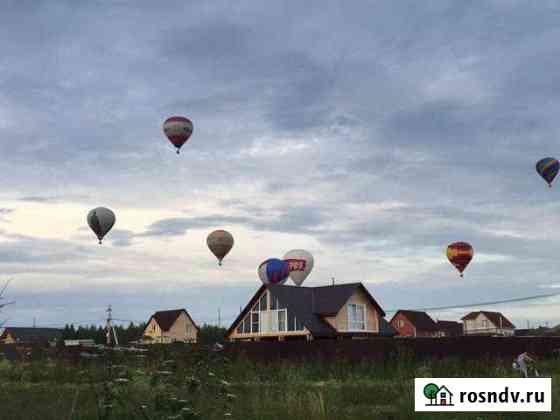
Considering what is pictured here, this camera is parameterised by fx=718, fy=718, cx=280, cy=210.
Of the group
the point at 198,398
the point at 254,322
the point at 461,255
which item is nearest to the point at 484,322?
the point at 461,255

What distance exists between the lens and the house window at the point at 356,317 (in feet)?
167

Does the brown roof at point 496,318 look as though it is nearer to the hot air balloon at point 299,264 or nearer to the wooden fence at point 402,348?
the hot air balloon at point 299,264

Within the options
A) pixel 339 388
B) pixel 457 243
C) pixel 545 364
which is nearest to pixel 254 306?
pixel 457 243

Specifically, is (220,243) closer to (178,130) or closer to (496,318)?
(178,130)

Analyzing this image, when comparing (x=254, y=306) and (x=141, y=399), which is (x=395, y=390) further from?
(x=254, y=306)

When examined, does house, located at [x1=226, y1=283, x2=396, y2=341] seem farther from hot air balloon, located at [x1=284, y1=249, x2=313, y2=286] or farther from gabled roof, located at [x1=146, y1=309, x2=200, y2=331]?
gabled roof, located at [x1=146, y1=309, x2=200, y2=331]

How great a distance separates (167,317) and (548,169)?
47.8 metres

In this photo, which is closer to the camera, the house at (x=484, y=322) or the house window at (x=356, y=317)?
the house window at (x=356, y=317)

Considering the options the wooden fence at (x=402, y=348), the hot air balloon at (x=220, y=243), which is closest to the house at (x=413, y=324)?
the hot air balloon at (x=220, y=243)

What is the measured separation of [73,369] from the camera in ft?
69.8

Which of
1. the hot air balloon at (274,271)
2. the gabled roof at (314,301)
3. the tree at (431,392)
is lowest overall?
the tree at (431,392)

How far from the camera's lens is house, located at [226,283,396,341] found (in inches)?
1937

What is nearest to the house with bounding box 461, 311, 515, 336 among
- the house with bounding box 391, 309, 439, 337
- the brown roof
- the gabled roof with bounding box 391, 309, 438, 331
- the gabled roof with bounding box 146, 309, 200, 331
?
the brown roof

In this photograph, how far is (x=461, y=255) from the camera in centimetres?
5291
